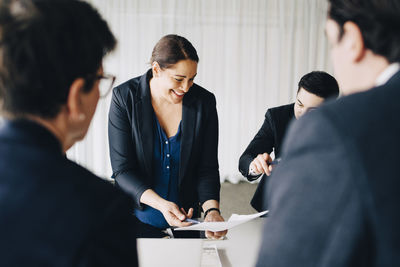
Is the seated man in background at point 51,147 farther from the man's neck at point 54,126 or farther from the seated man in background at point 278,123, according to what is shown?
the seated man in background at point 278,123

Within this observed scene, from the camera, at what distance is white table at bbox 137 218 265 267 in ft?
4.12

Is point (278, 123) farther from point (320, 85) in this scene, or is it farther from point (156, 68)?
point (156, 68)

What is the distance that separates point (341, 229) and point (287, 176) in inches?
4.2

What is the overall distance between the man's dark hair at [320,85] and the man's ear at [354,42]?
1239 mm

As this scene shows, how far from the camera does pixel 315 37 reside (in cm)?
440

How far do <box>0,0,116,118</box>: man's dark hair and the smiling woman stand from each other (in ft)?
3.27

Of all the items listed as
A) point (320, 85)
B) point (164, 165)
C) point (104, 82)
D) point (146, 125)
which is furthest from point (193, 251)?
point (320, 85)

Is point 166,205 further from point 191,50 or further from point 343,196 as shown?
point 343,196

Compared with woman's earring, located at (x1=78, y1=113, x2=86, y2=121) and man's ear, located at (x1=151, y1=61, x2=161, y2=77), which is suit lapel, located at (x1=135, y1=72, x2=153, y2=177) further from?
woman's earring, located at (x1=78, y1=113, x2=86, y2=121)

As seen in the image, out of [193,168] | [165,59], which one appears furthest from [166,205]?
[165,59]

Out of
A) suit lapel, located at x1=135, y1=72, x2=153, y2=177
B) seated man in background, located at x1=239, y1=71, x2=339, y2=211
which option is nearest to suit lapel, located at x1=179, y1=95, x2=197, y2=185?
suit lapel, located at x1=135, y1=72, x2=153, y2=177

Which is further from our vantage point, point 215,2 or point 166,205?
point 215,2

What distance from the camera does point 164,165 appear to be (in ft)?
5.70

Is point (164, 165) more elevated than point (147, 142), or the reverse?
point (147, 142)
